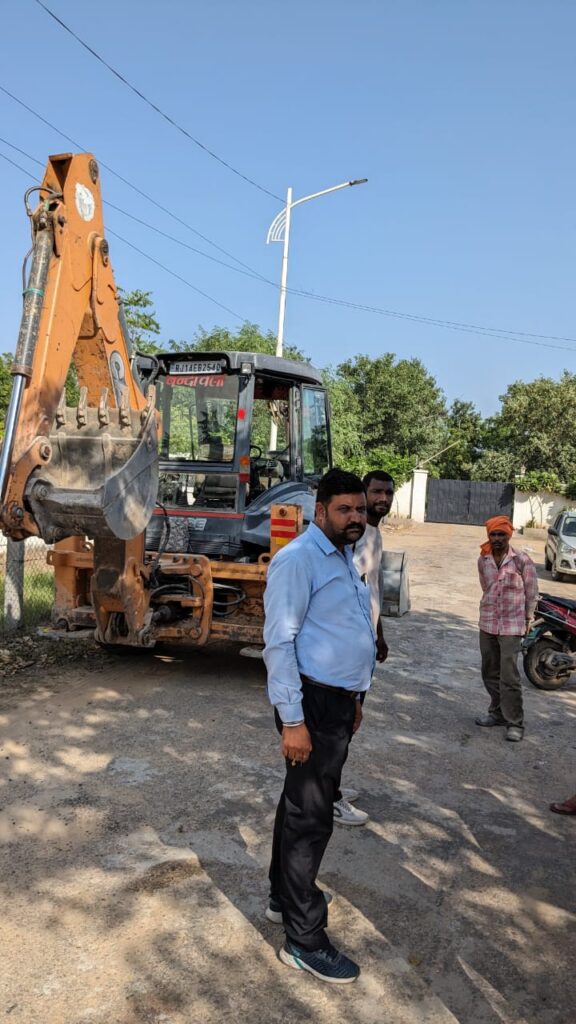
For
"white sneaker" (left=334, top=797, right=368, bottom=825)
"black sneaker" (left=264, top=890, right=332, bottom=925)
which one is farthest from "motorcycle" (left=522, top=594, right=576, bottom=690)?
"black sneaker" (left=264, top=890, right=332, bottom=925)

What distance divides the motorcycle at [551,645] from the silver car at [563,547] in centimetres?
867

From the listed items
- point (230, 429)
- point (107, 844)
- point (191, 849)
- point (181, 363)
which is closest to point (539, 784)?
point (191, 849)

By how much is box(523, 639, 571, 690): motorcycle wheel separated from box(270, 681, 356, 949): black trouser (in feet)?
16.5

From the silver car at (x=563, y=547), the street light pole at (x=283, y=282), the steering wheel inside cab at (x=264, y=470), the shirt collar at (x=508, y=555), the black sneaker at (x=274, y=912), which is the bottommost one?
the black sneaker at (x=274, y=912)

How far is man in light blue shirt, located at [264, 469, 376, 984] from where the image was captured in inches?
119

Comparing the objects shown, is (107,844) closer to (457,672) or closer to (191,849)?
(191,849)

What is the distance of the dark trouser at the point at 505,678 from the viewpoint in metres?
6.13

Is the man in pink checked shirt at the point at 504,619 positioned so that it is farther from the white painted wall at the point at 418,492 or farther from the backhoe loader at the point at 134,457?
the white painted wall at the point at 418,492

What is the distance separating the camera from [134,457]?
516 cm

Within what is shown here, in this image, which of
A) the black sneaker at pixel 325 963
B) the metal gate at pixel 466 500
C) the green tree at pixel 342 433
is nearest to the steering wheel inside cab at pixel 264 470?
the black sneaker at pixel 325 963

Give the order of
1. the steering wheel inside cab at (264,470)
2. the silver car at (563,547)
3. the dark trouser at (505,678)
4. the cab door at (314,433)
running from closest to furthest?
the dark trouser at (505,678)
the steering wheel inside cab at (264,470)
the cab door at (314,433)
the silver car at (563,547)

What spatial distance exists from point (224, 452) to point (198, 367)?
85cm

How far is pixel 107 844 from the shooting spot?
4016mm

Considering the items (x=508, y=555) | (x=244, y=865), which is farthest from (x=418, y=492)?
(x=244, y=865)
